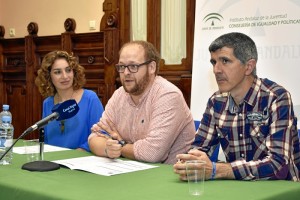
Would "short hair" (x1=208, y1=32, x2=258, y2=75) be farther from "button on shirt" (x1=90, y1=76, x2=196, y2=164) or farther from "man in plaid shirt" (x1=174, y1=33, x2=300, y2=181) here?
"button on shirt" (x1=90, y1=76, x2=196, y2=164)

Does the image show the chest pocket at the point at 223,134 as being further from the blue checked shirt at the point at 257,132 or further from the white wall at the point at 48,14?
the white wall at the point at 48,14

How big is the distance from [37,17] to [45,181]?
4.68 metres

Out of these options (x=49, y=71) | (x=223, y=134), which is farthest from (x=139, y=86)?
(x=49, y=71)

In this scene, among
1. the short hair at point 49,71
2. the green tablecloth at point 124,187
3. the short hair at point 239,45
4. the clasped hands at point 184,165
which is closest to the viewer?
the green tablecloth at point 124,187

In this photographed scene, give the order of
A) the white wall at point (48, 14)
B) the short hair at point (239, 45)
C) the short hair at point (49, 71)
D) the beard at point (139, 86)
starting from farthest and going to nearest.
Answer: the white wall at point (48, 14) < the short hair at point (49, 71) < the beard at point (139, 86) < the short hair at point (239, 45)

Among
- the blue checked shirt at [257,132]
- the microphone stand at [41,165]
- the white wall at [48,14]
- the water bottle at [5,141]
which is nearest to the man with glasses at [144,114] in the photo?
the blue checked shirt at [257,132]

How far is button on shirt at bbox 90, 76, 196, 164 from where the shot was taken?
2.54 meters

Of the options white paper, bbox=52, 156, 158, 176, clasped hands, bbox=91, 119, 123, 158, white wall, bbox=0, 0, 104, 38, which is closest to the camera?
white paper, bbox=52, 156, 158, 176

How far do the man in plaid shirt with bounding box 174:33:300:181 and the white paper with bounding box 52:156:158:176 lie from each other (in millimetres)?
310

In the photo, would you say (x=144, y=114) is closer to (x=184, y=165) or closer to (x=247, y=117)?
(x=247, y=117)

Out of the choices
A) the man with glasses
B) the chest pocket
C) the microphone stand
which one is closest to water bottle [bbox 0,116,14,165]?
the microphone stand

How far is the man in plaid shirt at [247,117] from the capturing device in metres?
2.08

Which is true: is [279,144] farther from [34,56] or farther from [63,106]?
[34,56]

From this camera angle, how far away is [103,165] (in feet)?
7.52
